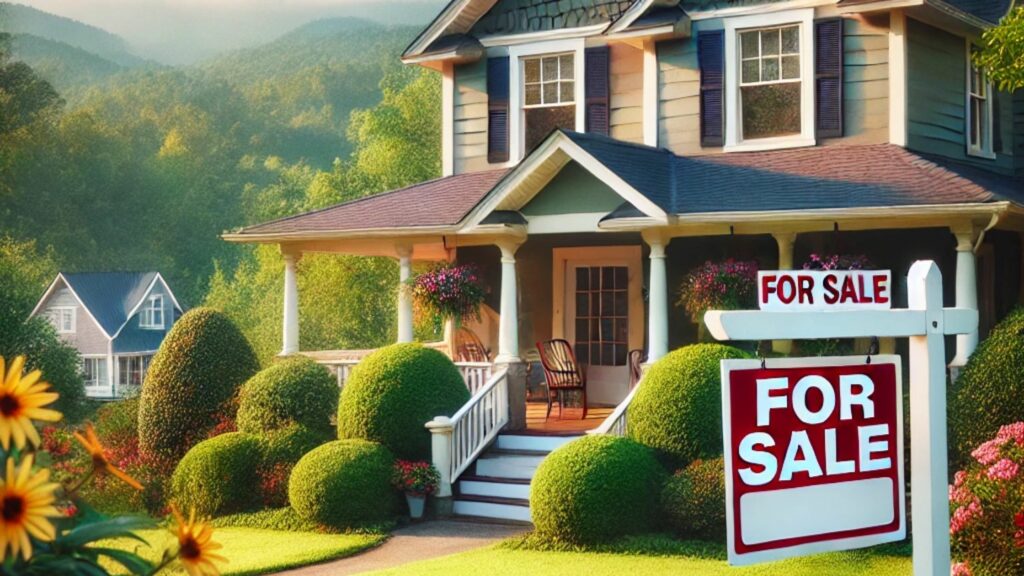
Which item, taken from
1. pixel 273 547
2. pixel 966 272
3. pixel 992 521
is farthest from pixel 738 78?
pixel 992 521

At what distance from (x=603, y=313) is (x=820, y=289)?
13.8m

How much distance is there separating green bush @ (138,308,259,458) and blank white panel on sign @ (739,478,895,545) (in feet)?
46.4

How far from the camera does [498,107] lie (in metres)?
19.1

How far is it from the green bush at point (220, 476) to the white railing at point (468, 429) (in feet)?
7.43

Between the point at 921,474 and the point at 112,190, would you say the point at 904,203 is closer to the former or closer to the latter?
the point at 921,474

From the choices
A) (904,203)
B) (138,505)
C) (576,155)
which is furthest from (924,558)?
(138,505)

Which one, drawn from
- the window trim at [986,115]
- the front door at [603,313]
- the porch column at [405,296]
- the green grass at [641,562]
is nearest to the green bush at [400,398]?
the porch column at [405,296]

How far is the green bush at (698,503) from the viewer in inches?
503

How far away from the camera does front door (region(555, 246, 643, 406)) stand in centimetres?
1816

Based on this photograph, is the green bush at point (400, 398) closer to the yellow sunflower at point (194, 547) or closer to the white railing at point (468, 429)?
the white railing at point (468, 429)

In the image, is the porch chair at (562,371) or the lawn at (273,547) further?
the porch chair at (562,371)

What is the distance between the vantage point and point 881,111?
16.5 meters

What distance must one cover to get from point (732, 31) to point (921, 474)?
43.4ft

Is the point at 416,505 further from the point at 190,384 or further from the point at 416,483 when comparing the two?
the point at 190,384
